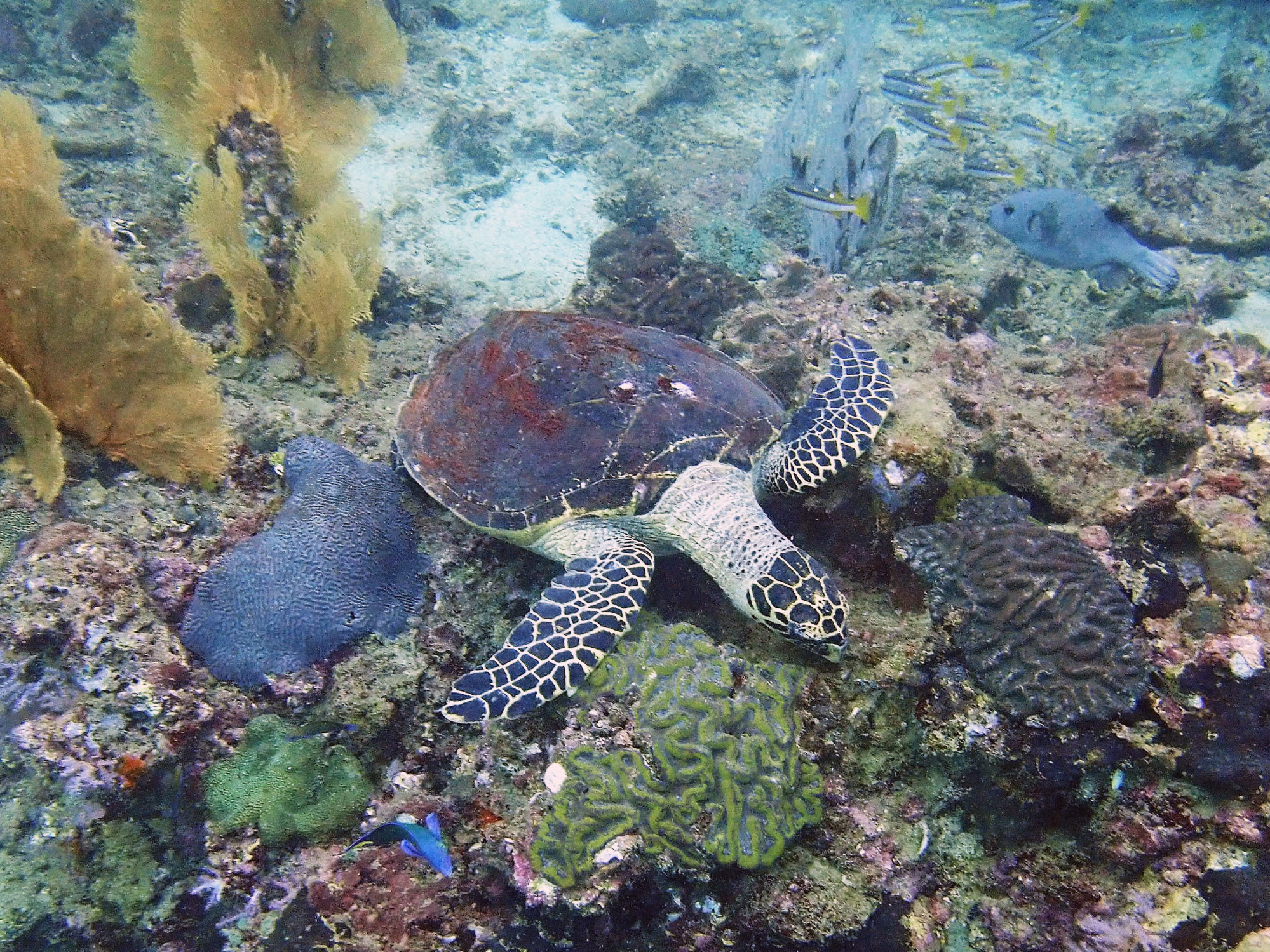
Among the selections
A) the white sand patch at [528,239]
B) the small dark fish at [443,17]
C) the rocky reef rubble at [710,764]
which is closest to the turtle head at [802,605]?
the rocky reef rubble at [710,764]

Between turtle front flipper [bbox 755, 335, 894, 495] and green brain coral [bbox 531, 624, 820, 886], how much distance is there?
1.19 m

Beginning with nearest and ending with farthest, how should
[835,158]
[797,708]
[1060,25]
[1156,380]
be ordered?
1. [797,708]
2. [1156,380]
3. [835,158]
4. [1060,25]

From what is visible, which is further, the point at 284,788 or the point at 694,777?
the point at 284,788

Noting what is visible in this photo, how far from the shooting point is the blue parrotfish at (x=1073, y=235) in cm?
706

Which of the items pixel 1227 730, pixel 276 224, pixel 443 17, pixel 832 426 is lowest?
pixel 1227 730

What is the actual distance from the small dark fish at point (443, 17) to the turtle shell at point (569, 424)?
1177cm

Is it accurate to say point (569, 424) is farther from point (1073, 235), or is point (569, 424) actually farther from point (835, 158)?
point (835, 158)

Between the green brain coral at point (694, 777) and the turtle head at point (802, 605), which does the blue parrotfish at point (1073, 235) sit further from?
the green brain coral at point (694, 777)

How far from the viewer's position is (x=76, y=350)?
3830 mm

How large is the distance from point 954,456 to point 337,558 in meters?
3.54

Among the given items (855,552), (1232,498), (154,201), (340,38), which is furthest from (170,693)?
(340,38)

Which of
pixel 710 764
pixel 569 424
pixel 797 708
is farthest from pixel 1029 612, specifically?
pixel 569 424

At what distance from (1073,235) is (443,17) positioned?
1197 cm

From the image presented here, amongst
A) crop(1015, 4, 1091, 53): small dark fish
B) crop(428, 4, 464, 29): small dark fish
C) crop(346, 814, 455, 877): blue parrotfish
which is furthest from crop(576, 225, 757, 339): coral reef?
crop(1015, 4, 1091, 53): small dark fish
